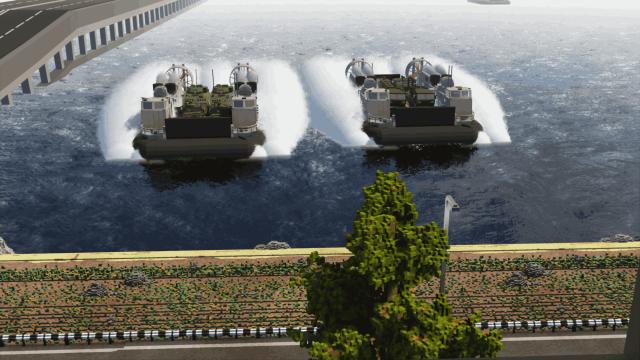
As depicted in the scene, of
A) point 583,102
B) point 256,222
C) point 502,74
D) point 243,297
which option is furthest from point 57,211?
point 502,74

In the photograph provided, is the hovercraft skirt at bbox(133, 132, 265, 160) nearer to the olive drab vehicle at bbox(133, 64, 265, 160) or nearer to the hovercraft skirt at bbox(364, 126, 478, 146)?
the olive drab vehicle at bbox(133, 64, 265, 160)

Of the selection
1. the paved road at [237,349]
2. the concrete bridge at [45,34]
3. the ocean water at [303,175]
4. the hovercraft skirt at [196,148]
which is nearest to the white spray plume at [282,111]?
the ocean water at [303,175]

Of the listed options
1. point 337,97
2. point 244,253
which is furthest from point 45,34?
point 244,253

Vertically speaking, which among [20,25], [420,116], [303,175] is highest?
[20,25]

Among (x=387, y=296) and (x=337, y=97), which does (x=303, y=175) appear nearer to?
(x=337, y=97)

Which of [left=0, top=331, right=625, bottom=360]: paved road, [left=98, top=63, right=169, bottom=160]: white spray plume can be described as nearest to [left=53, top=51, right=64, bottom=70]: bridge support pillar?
[left=98, top=63, right=169, bottom=160]: white spray plume

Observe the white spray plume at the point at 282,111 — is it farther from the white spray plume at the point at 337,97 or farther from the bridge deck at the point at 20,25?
the bridge deck at the point at 20,25
